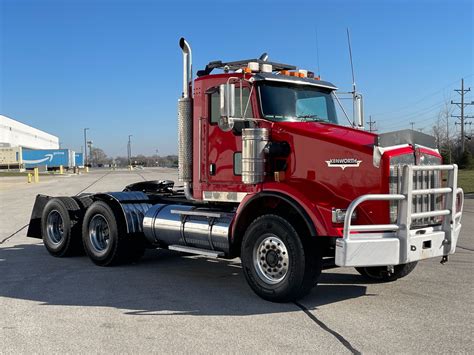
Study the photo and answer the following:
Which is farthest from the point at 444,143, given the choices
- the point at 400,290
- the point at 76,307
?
the point at 76,307

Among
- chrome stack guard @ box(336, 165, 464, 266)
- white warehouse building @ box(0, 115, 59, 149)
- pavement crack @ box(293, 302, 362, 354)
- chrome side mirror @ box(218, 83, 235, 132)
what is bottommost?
pavement crack @ box(293, 302, 362, 354)

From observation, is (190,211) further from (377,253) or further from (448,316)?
(448,316)

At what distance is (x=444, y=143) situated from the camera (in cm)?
3812

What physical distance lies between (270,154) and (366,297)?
210 cm

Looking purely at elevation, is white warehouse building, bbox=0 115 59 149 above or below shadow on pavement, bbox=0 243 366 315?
above

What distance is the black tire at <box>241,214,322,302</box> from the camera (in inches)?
223

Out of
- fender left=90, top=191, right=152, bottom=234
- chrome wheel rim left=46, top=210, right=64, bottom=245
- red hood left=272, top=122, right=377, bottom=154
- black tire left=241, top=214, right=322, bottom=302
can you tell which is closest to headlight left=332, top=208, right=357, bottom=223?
black tire left=241, top=214, right=322, bottom=302

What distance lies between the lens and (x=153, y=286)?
6805 mm

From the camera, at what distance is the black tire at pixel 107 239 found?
26.4 ft

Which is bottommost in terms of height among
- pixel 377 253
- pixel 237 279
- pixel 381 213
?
pixel 237 279

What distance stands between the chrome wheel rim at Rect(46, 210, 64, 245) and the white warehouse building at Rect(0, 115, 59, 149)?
322 ft

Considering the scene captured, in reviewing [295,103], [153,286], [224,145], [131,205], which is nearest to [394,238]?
[295,103]

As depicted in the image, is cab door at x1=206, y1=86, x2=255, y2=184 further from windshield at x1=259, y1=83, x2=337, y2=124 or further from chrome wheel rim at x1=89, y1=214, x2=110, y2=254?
chrome wheel rim at x1=89, y1=214, x2=110, y2=254

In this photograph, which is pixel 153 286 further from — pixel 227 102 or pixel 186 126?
pixel 227 102
